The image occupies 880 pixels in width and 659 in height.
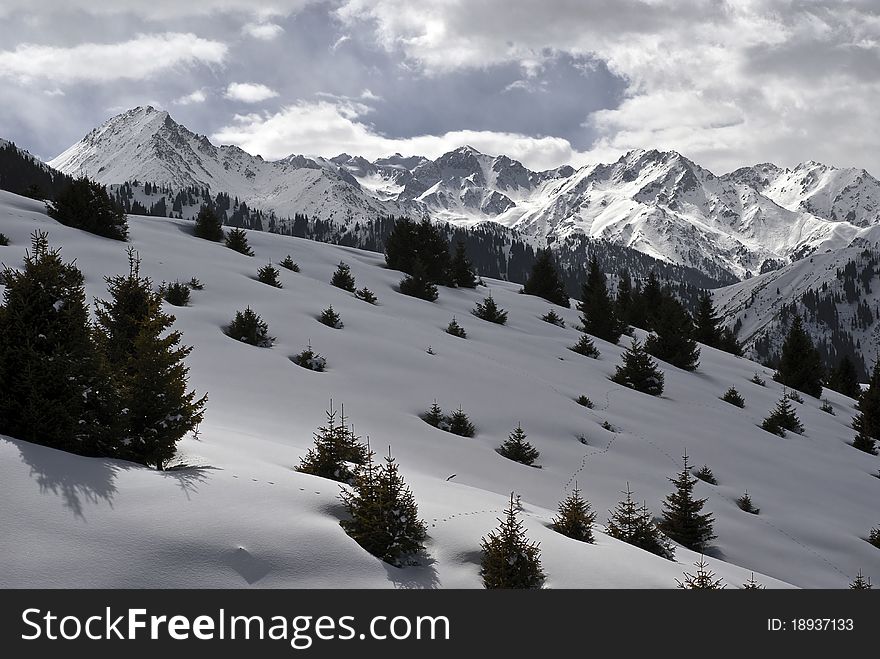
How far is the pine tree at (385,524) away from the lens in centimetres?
557

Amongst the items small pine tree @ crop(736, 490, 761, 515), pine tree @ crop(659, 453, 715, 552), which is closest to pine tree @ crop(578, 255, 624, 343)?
small pine tree @ crop(736, 490, 761, 515)

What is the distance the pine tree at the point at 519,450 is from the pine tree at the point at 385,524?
17.8 ft

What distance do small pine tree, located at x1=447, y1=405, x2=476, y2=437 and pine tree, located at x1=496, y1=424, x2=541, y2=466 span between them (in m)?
0.79

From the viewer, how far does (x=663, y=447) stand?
13.6m

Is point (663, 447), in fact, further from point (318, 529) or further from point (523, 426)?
point (318, 529)

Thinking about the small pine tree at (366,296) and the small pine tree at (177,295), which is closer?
the small pine tree at (177,295)

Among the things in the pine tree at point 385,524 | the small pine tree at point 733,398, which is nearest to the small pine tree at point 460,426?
the pine tree at point 385,524

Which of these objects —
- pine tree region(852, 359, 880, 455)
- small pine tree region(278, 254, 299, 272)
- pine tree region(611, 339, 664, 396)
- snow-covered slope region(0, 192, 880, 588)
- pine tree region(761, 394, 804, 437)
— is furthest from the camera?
small pine tree region(278, 254, 299, 272)

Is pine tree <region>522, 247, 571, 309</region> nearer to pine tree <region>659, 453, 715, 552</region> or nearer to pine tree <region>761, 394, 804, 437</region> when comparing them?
pine tree <region>761, 394, 804, 437</region>

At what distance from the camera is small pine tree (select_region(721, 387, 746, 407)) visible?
777 inches

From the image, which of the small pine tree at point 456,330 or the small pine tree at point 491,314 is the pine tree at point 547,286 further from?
the small pine tree at point 456,330

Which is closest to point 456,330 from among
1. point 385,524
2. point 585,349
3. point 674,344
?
point 585,349

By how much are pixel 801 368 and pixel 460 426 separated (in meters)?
24.5
